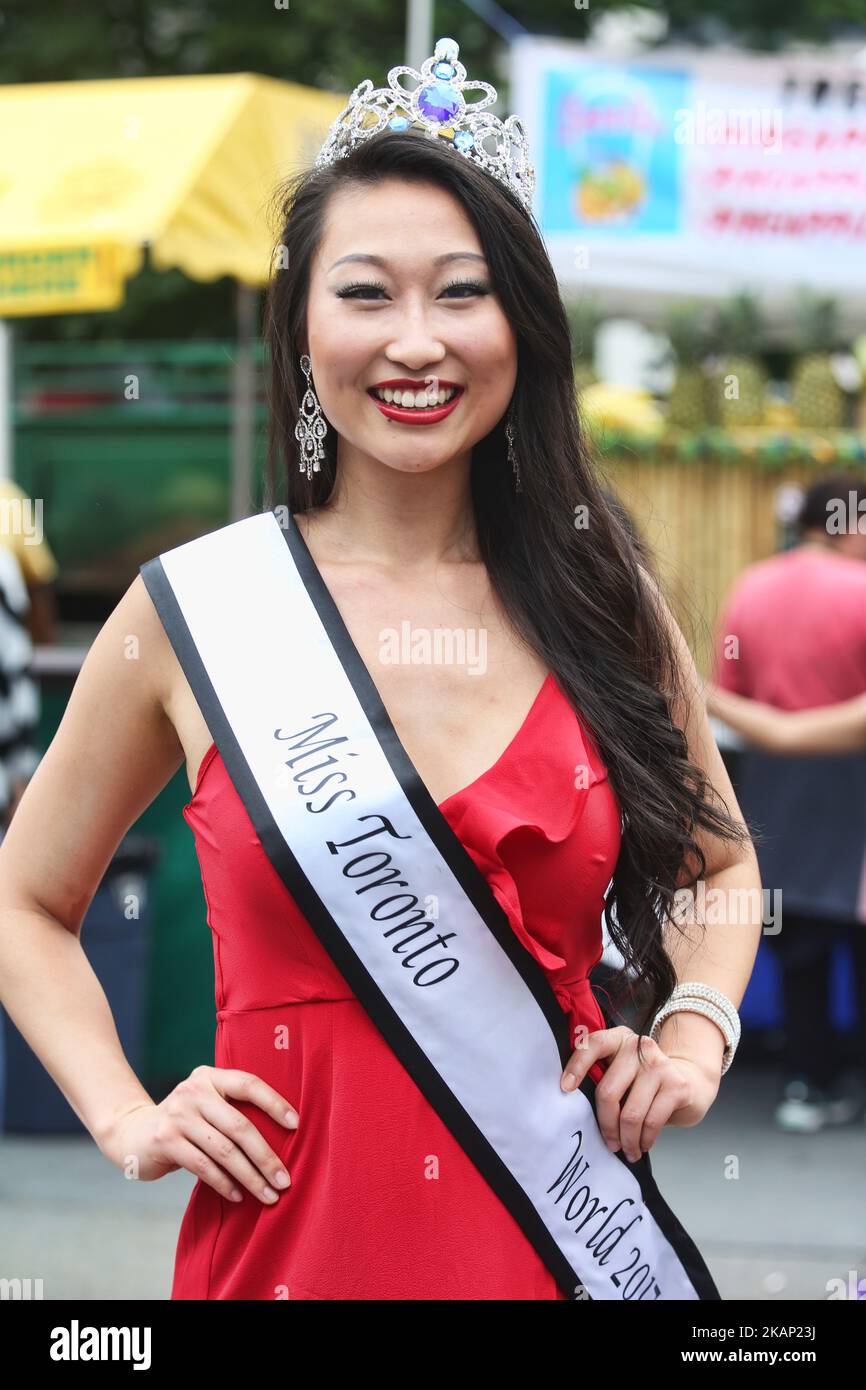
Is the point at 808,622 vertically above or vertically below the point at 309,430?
above

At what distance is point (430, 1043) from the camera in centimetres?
167

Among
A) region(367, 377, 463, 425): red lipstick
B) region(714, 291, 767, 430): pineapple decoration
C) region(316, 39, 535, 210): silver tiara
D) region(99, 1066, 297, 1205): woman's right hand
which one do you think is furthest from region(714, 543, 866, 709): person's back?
region(99, 1066, 297, 1205): woman's right hand

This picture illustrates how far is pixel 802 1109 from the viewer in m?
5.22

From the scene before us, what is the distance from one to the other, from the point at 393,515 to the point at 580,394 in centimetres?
77

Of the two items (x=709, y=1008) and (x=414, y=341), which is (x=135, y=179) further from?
(x=709, y=1008)

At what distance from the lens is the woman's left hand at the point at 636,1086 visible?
1682 millimetres

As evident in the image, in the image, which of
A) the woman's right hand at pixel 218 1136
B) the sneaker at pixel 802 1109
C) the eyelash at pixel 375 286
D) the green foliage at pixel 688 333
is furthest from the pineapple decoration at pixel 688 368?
the woman's right hand at pixel 218 1136

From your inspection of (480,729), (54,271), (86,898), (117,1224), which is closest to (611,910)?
(480,729)

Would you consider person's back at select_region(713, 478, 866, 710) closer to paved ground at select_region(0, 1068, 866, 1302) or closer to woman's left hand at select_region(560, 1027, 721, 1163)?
paved ground at select_region(0, 1068, 866, 1302)

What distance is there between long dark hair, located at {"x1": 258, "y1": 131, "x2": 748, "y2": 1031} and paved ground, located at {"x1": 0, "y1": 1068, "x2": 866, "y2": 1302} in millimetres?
2134

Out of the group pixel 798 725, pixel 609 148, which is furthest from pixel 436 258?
pixel 609 148

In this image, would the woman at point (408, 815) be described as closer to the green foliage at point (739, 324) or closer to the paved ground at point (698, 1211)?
the paved ground at point (698, 1211)

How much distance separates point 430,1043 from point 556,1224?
0.75 feet
